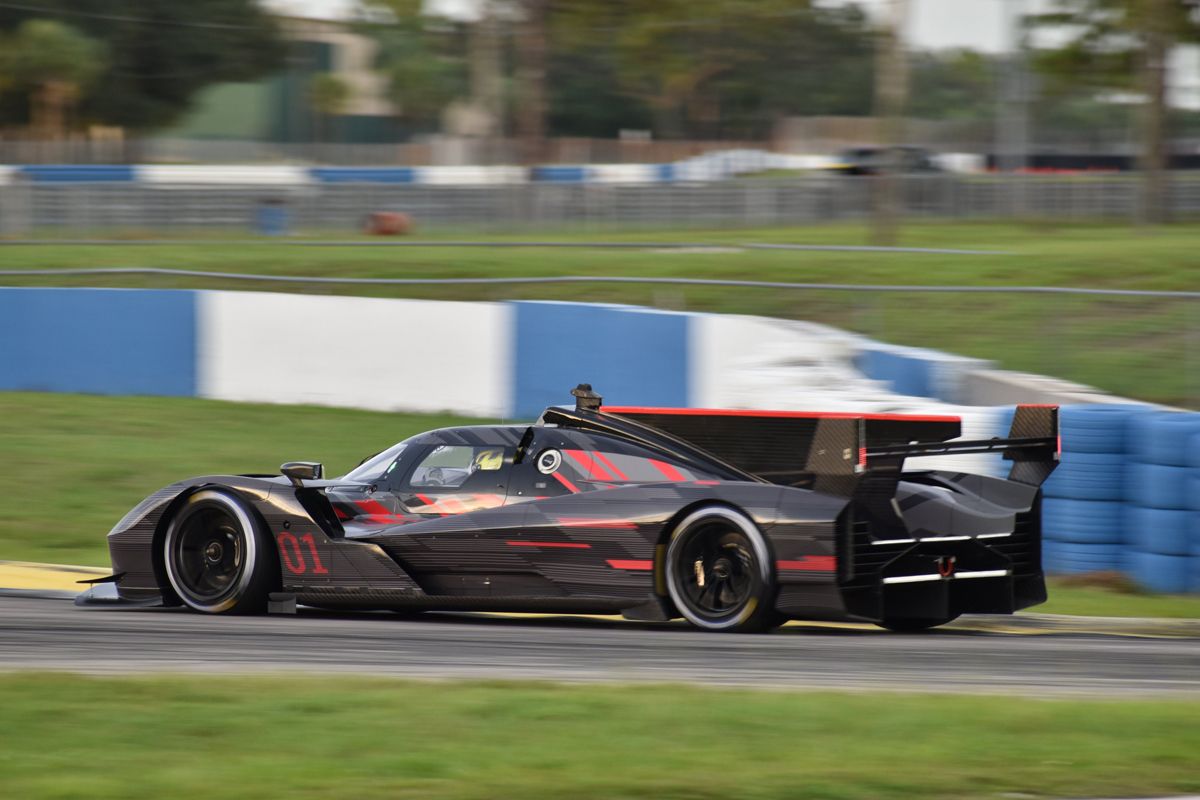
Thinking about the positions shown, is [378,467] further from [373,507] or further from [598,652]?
[598,652]

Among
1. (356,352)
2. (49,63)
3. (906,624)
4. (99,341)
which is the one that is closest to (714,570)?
(906,624)

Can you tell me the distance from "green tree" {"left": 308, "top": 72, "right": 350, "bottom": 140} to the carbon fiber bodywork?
7377cm

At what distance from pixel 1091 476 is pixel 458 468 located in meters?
4.14

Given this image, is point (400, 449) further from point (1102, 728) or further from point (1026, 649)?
point (1102, 728)

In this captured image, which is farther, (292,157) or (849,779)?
(292,157)

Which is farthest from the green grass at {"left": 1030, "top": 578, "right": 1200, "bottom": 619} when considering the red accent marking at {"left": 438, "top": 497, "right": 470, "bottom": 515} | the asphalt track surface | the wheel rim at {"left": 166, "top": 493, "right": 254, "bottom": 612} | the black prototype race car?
the wheel rim at {"left": 166, "top": 493, "right": 254, "bottom": 612}

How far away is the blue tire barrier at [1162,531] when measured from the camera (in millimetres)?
10242

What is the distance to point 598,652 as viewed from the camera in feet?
25.3

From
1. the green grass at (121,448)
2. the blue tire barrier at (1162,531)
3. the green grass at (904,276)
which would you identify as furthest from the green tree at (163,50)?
the blue tire barrier at (1162,531)

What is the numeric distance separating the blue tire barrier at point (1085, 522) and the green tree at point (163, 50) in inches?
2202

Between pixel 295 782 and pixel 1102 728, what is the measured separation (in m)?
2.80

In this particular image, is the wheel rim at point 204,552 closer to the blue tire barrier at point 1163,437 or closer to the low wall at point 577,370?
the low wall at point 577,370

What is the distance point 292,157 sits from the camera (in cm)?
6369

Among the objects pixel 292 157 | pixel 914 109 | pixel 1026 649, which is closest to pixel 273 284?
pixel 1026 649
